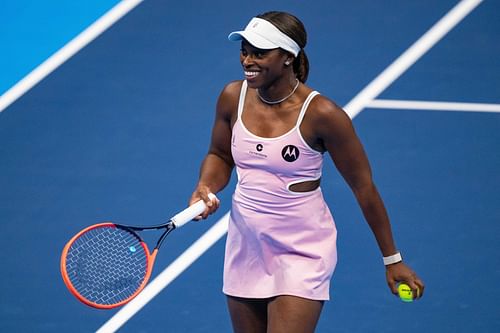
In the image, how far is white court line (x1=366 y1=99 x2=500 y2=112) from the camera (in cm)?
962

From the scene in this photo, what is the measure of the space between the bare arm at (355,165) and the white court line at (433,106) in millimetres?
3773

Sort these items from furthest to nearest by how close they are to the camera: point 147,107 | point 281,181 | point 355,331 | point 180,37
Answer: point 180,37
point 147,107
point 355,331
point 281,181

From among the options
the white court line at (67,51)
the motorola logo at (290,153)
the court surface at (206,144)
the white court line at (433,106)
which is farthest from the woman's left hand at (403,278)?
the white court line at (67,51)

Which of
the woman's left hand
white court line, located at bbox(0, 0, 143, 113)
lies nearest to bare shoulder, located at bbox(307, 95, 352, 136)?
the woman's left hand

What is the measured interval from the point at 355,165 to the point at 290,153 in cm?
32

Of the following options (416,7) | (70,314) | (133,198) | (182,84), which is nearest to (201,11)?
(182,84)

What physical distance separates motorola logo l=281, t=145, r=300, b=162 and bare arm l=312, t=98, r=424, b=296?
0.13 metres

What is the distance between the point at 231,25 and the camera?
1071cm

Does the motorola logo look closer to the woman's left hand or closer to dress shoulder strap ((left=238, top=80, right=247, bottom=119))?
dress shoulder strap ((left=238, top=80, right=247, bottom=119))

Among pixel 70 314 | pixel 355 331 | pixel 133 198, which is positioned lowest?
pixel 355 331

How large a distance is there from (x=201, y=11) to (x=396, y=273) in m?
5.43

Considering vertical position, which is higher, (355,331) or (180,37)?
(180,37)

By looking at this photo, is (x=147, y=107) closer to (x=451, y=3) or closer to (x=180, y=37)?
(x=180, y=37)

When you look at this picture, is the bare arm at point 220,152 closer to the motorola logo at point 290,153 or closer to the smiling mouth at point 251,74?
the smiling mouth at point 251,74
